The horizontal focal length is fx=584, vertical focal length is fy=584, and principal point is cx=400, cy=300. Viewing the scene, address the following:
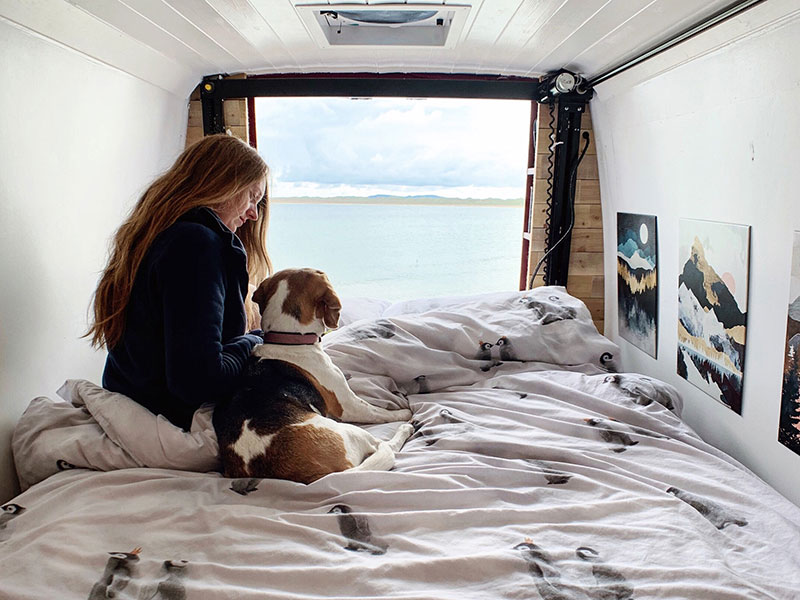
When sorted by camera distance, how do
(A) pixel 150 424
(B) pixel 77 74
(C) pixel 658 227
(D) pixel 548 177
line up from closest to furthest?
(A) pixel 150 424
(B) pixel 77 74
(C) pixel 658 227
(D) pixel 548 177

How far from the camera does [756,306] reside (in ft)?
5.65

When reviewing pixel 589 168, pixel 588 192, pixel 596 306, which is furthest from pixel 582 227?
pixel 596 306

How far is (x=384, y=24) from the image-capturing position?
87.6 inches

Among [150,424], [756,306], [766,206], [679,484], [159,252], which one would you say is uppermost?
[766,206]

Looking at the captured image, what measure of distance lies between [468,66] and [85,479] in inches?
89.5

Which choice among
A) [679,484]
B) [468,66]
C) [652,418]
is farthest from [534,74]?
[679,484]

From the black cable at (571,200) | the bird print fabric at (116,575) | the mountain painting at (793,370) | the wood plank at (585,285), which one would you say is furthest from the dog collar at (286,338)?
the wood plank at (585,285)

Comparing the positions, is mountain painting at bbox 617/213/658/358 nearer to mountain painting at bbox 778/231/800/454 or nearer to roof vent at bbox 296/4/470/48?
mountain painting at bbox 778/231/800/454

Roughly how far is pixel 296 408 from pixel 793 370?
1.32m

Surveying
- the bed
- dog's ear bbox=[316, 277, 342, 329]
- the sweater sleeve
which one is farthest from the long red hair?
dog's ear bbox=[316, 277, 342, 329]

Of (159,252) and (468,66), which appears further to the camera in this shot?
(468,66)

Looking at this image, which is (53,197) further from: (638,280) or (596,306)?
(596,306)

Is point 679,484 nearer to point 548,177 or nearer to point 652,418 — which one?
point 652,418

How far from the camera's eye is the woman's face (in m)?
1.61
